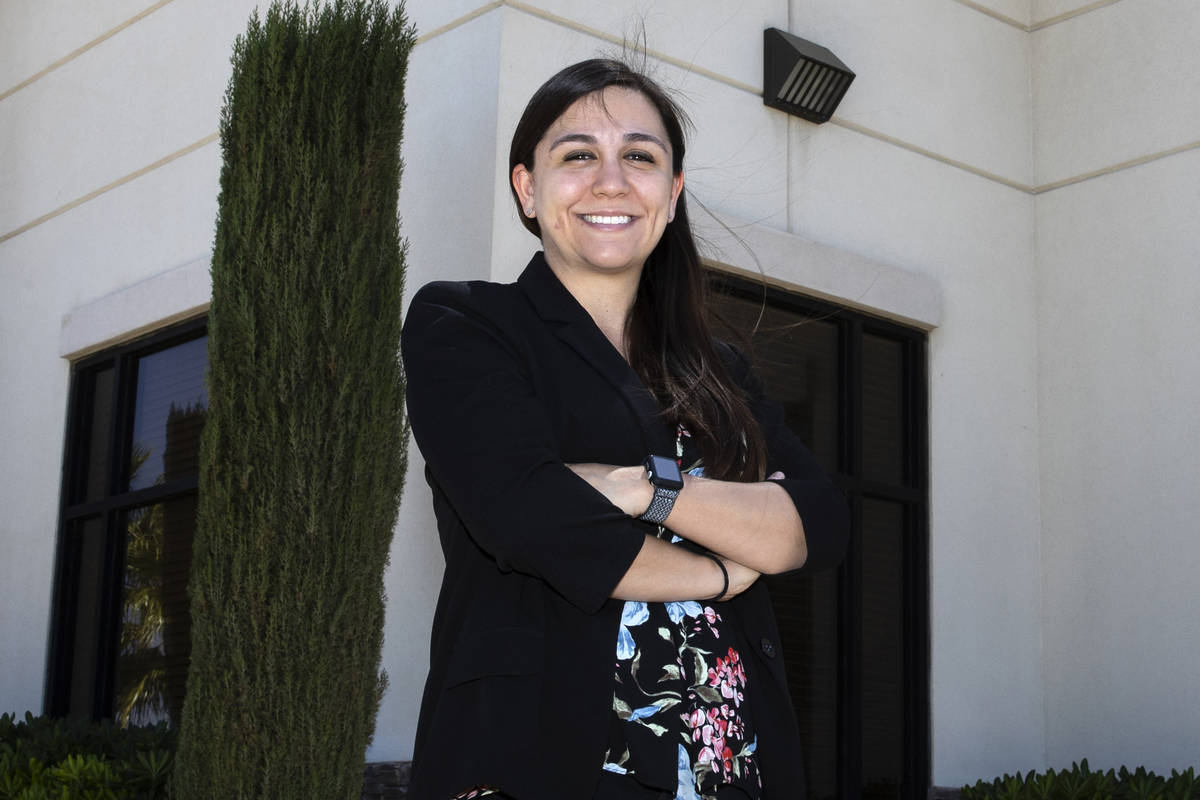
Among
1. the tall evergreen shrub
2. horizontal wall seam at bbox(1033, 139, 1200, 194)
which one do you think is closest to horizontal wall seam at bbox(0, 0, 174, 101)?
the tall evergreen shrub

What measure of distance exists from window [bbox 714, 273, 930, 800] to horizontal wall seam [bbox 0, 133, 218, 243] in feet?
7.94

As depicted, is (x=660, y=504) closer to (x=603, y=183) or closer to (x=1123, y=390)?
(x=603, y=183)

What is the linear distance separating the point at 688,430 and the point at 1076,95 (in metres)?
4.94

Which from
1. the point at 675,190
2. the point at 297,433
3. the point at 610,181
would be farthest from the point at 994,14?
the point at 610,181

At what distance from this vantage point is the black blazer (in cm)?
204

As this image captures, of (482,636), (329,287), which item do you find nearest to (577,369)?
(482,636)

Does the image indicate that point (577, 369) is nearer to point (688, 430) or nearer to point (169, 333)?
point (688, 430)

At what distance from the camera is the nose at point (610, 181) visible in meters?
2.55

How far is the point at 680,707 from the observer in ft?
7.05

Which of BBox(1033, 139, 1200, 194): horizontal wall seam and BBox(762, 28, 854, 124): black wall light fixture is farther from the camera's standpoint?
BBox(1033, 139, 1200, 194): horizontal wall seam

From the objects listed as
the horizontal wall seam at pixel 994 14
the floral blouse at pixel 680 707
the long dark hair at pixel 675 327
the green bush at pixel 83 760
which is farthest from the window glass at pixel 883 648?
the floral blouse at pixel 680 707

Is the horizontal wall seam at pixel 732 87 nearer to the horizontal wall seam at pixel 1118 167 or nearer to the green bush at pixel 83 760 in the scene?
the horizontal wall seam at pixel 1118 167

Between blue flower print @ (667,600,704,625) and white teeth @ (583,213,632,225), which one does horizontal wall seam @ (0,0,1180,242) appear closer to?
white teeth @ (583,213,632,225)

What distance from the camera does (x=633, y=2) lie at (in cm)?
573
